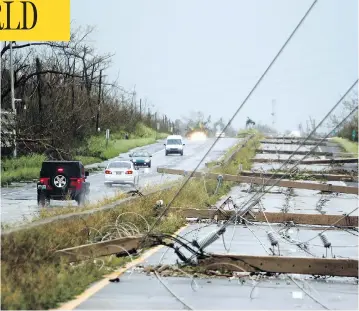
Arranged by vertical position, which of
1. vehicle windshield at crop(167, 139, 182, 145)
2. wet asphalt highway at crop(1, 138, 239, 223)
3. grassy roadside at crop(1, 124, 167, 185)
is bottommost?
wet asphalt highway at crop(1, 138, 239, 223)

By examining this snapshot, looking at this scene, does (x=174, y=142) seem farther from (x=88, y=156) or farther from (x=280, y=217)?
(x=280, y=217)

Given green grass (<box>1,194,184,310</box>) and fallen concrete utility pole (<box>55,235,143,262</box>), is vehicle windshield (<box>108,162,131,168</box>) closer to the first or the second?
green grass (<box>1,194,184,310</box>)

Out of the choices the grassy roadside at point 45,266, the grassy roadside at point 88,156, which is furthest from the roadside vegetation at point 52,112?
the grassy roadside at point 45,266

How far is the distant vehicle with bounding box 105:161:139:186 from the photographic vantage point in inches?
1871

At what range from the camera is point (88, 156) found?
219 feet

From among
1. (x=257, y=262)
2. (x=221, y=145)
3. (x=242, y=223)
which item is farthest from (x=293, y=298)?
(x=221, y=145)

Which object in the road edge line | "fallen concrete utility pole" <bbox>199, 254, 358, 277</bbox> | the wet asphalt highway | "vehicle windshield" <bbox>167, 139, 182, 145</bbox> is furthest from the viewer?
"vehicle windshield" <bbox>167, 139, 182, 145</bbox>

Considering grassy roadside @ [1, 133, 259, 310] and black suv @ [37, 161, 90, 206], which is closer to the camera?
grassy roadside @ [1, 133, 259, 310]

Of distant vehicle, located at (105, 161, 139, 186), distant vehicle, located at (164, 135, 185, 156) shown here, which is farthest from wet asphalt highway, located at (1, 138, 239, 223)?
distant vehicle, located at (164, 135, 185, 156)

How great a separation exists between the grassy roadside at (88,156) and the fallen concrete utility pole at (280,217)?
88.2 ft

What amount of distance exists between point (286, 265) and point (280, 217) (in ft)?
31.9

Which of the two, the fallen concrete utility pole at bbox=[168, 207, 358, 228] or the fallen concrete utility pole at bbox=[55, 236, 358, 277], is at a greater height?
the fallen concrete utility pole at bbox=[55, 236, 358, 277]

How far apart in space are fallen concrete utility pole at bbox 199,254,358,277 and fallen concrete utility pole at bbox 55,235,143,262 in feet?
4.77

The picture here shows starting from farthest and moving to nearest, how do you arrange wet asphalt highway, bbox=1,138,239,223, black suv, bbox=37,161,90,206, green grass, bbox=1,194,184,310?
1. black suv, bbox=37,161,90,206
2. wet asphalt highway, bbox=1,138,239,223
3. green grass, bbox=1,194,184,310
